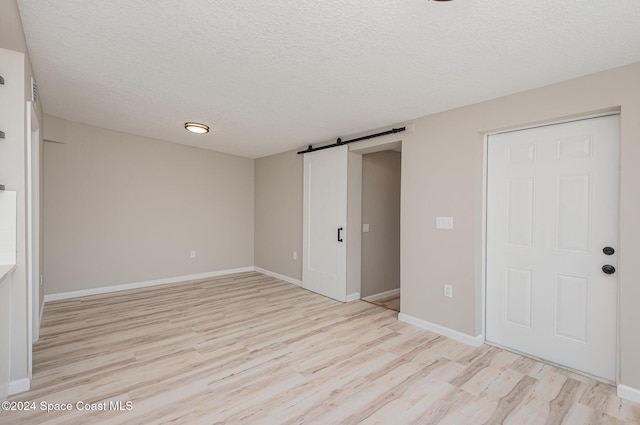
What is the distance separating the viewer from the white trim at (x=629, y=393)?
1.95 m

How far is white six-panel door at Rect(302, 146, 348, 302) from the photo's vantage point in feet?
13.5

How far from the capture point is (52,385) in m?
2.05

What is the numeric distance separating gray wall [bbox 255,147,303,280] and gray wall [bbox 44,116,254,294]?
32 centimetres

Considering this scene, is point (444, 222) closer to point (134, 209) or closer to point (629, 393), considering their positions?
point (629, 393)

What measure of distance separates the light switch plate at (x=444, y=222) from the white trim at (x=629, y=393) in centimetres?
163

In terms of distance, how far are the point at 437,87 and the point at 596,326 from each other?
7.59 feet

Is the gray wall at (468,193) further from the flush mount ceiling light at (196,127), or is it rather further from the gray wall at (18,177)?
the gray wall at (18,177)

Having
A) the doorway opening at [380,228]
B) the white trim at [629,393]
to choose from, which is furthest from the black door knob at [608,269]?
the doorway opening at [380,228]

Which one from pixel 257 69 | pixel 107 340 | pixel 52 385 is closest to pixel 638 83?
pixel 257 69

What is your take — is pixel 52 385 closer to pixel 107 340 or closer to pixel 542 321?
pixel 107 340

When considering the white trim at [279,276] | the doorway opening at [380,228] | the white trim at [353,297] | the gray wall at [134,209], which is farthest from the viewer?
the white trim at [279,276]

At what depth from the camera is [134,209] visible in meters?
4.50

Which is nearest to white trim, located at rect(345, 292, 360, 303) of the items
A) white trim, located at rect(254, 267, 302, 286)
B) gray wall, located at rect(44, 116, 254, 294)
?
white trim, located at rect(254, 267, 302, 286)

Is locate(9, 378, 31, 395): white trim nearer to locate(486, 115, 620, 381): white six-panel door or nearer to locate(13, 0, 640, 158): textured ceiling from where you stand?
locate(13, 0, 640, 158): textured ceiling
